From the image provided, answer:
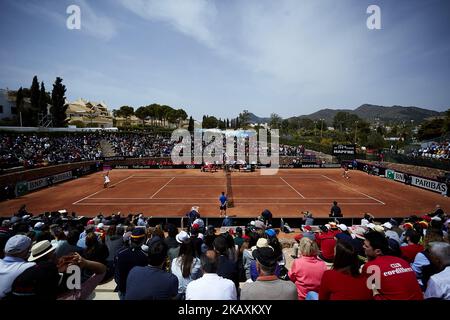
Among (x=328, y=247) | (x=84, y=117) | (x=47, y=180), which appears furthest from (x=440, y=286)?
(x=84, y=117)

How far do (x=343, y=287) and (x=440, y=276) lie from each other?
211 centimetres

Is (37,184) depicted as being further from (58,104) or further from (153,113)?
(153,113)

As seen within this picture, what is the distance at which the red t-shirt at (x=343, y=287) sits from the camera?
3.26 meters

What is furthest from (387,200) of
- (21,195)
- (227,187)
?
(21,195)

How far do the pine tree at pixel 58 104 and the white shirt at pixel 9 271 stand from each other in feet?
240

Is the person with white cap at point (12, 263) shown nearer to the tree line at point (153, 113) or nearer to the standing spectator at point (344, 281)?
the standing spectator at point (344, 281)

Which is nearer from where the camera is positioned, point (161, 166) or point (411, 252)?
point (411, 252)

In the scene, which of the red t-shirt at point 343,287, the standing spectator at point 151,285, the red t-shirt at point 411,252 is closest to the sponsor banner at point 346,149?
the red t-shirt at point 411,252

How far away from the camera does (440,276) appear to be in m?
4.12

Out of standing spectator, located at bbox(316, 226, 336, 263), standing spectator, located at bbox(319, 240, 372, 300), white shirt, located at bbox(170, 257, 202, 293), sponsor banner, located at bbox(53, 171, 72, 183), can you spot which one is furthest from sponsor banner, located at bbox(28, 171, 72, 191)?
standing spectator, located at bbox(319, 240, 372, 300)

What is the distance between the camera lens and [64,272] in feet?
13.7

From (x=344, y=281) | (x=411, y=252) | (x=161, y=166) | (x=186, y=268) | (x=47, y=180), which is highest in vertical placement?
(x=344, y=281)

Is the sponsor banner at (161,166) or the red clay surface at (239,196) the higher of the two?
the sponsor banner at (161,166)

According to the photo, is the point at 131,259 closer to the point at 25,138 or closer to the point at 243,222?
the point at 243,222
